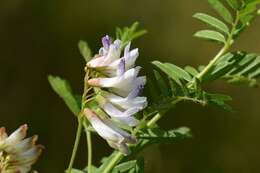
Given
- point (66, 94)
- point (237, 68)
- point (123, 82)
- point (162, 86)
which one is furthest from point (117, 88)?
point (66, 94)

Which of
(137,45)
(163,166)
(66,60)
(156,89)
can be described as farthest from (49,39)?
(156,89)

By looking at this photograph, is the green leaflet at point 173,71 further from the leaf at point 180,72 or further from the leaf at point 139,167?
the leaf at point 139,167

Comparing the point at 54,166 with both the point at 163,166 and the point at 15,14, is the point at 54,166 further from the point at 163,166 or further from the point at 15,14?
the point at 15,14

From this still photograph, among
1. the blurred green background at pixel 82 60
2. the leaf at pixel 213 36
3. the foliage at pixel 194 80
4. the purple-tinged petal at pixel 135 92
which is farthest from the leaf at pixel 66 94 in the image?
the blurred green background at pixel 82 60

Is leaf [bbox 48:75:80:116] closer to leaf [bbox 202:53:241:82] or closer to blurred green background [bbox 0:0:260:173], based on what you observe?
leaf [bbox 202:53:241:82]

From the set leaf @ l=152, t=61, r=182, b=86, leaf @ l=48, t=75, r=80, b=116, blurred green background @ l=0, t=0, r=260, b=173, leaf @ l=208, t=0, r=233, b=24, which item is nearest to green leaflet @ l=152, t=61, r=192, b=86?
leaf @ l=152, t=61, r=182, b=86

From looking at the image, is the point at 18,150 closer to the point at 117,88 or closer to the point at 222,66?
the point at 117,88
